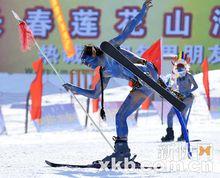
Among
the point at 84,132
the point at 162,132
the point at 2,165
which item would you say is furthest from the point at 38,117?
the point at 2,165

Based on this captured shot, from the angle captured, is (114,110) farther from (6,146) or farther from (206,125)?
(6,146)

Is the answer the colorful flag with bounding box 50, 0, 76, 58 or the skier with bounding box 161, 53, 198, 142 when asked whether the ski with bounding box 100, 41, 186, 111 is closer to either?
the skier with bounding box 161, 53, 198, 142

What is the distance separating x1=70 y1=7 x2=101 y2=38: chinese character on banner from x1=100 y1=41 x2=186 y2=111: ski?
13221 mm

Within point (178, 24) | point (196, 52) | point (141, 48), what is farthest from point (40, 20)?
point (196, 52)

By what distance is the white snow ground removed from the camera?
633cm

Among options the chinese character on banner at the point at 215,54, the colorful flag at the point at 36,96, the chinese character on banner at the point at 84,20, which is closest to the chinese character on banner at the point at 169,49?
the chinese character on banner at the point at 215,54

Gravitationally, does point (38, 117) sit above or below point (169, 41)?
below

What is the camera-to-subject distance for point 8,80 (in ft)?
62.7

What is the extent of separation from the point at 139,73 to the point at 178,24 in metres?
13.4

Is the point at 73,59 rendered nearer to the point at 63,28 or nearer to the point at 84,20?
the point at 63,28

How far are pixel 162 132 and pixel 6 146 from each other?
2.98 metres

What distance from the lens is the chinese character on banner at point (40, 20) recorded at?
63.7ft

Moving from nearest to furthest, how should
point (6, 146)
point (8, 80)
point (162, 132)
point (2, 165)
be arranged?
point (2, 165), point (6, 146), point (162, 132), point (8, 80)

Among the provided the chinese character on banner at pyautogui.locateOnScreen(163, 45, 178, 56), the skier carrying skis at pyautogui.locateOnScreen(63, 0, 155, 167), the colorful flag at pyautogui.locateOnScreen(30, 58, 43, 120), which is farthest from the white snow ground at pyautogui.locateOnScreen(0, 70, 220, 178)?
the chinese character on banner at pyautogui.locateOnScreen(163, 45, 178, 56)
